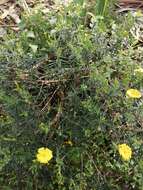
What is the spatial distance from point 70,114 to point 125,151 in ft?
0.78

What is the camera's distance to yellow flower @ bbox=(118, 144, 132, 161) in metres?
1.81

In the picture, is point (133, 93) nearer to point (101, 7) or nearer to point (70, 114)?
point (70, 114)

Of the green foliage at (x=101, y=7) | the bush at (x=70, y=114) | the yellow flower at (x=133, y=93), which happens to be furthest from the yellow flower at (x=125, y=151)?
the green foliage at (x=101, y=7)

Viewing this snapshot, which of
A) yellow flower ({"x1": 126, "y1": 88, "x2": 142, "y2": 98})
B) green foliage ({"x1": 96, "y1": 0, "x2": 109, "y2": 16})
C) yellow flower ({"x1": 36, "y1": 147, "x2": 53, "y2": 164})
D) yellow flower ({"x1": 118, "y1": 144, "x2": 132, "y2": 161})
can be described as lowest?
yellow flower ({"x1": 36, "y1": 147, "x2": 53, "y2": 164})

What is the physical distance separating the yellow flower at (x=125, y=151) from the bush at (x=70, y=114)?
3cm

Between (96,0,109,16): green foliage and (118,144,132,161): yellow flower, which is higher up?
(96,0,109,16): green foliage

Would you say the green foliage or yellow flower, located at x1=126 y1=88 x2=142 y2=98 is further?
the green foliage

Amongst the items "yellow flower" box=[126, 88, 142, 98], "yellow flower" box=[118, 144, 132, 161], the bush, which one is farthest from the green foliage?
"yellow flower" box=[118, 144, 132, 161]

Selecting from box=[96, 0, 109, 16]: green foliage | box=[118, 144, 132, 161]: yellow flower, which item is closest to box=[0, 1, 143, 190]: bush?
box=[118, 144, 132, 161]: yellow flower

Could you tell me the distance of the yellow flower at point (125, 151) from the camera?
181 cm

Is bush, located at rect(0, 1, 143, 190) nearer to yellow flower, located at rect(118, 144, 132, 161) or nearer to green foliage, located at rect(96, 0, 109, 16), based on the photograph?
yellow flower, located at rect(118, 144, 132, 161)

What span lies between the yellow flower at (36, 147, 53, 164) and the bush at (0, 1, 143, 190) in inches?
1.5

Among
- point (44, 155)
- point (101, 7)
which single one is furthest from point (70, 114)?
point (101, 7)

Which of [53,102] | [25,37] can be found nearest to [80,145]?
[53,102]
